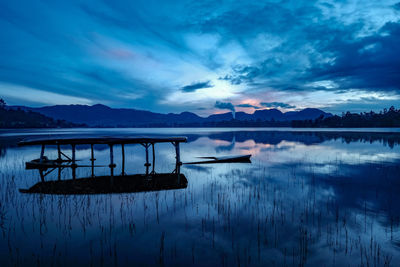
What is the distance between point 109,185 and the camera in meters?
15.5

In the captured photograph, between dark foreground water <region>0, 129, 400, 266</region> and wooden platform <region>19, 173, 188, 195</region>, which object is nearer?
dark foreground water <region>0, 129, 400, 266</region>

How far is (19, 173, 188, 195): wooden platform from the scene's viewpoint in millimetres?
14203

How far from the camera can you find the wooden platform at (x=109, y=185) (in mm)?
14203

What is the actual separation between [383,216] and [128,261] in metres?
13.2

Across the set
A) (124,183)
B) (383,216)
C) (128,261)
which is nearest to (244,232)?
(128,261)

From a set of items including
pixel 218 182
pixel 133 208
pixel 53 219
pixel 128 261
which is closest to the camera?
pixel 128 261

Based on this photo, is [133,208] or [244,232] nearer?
[244,232]

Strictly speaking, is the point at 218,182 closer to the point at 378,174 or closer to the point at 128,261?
the point at 128,261

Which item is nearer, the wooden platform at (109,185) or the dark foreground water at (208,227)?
the dark foreground water at (208,227)

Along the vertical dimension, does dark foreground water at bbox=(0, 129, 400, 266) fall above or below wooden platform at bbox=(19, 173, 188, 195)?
below

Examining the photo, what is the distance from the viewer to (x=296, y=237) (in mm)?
8906

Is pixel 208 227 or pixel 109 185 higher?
pixel 109 185

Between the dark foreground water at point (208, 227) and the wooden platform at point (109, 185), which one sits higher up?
the wooden platform at point (109, 185)

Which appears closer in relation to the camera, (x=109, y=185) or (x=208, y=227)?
(x=208, y=227)
